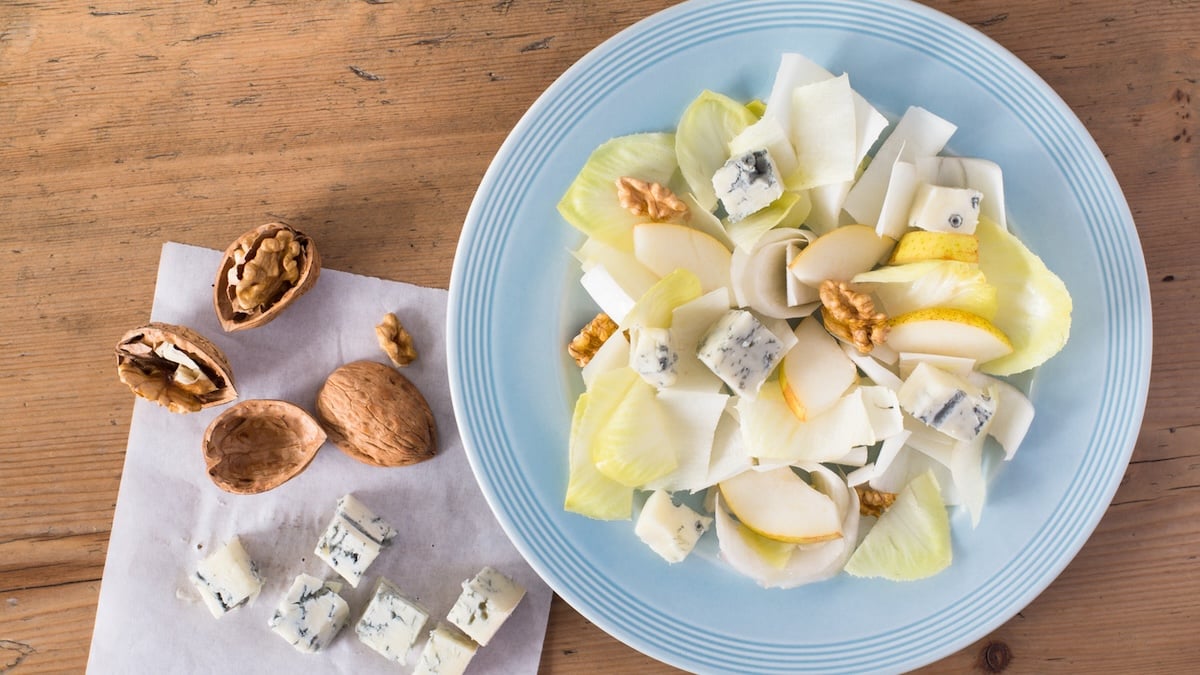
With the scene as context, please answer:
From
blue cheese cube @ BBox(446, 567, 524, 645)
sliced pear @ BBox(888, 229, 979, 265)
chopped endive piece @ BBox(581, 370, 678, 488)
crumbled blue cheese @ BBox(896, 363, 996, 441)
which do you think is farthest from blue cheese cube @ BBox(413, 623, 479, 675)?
sliced pear @ BBox(888, 229, 979, 265)

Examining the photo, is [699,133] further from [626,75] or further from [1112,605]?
[1112,605]

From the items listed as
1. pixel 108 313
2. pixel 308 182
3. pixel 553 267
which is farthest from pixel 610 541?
pixel 108 313

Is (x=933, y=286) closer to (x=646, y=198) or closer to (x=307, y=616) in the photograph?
(x=646, y=198)

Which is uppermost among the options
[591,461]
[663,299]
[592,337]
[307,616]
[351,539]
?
[663,299]

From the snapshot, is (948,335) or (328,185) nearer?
(948,335)

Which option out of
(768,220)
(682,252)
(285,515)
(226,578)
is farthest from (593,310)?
(226,578)

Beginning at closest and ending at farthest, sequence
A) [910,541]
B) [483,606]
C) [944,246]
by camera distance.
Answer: [944,246] < [910,541] < [483,606]

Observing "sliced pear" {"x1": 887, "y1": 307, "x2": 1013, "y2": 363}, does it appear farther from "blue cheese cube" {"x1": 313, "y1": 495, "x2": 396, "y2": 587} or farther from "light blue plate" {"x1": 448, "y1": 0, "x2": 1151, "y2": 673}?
"blue cheese cube" {"x1": 313, "y1": 495, "x2": 396, "y2": 587}
